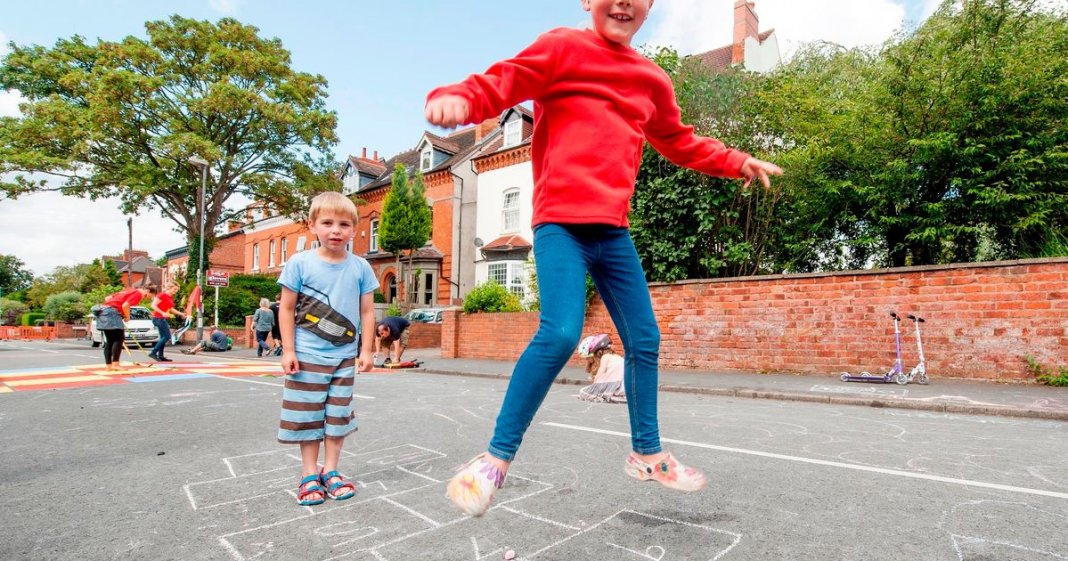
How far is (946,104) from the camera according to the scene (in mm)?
9586

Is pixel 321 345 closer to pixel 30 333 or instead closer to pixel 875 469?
pixel 875 469

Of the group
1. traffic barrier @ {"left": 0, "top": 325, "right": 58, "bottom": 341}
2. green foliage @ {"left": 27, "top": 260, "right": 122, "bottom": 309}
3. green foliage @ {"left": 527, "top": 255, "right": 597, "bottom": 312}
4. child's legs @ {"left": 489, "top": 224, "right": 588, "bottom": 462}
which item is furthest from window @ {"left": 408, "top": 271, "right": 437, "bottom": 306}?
green foliage @ {"left": 27, "top": 260, "right": 122, "bottom": 309}

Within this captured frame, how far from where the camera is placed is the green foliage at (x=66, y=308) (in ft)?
151

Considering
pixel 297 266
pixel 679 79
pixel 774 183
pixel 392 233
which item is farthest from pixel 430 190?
pixel 297 266

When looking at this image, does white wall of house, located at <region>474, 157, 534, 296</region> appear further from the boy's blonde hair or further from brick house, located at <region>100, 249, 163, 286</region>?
brick house, located at <region>100, 249, 163, 286</region>

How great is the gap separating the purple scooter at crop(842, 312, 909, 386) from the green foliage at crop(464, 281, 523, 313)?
895 cm

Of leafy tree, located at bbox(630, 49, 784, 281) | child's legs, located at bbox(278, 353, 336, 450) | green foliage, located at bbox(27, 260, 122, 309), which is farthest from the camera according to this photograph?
green foliage, located at bbox(27, 260, 122, 309)

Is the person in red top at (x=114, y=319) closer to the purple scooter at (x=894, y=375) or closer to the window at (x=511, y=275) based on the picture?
the purple scooter at (x=894, y=375)

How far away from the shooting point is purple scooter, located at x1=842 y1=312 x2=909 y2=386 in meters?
8.36

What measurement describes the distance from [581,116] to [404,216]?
2555 cm

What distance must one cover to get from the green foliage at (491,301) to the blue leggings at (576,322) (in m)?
13.3

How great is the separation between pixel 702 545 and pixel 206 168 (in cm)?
2618

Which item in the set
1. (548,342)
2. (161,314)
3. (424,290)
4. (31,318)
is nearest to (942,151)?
(548,342)

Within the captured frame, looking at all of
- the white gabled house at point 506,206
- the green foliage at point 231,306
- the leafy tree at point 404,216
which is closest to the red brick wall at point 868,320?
the white gabled house at point 506,206
